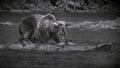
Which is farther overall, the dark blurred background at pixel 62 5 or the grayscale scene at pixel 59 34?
the dark blurred background at pixel 62 5

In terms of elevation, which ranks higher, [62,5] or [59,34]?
[62,5]

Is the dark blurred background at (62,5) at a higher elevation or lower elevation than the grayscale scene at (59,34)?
higher

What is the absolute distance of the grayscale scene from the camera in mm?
5172

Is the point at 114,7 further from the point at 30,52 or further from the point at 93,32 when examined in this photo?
the point at 30,52

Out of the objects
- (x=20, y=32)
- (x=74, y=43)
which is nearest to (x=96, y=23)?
(x=74, y=43)

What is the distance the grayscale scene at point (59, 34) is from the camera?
5.17m

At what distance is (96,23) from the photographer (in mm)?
5645

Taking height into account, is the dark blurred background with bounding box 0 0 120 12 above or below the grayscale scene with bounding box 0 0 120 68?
above

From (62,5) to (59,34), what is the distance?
0.67 meters

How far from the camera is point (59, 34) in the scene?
5.34m

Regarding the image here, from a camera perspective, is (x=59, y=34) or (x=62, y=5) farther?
(x=62, y=5)

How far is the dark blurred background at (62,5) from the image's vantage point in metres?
5.65

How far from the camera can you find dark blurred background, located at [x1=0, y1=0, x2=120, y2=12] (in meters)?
5.65

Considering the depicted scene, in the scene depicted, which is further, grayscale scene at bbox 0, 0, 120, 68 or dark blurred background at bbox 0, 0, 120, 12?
dark blurred background at bbox 0, 0, 120, 12
